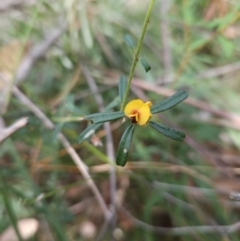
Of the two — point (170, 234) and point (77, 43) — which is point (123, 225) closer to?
point (170, 234)

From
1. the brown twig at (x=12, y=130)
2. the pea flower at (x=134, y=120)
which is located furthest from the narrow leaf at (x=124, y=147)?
the brown twig at (x=12, y=130)

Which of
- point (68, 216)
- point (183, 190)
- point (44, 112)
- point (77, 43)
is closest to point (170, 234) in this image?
point (183, 190)

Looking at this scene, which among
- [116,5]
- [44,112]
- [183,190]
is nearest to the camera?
[44,112]

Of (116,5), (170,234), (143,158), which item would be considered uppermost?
(116,5)

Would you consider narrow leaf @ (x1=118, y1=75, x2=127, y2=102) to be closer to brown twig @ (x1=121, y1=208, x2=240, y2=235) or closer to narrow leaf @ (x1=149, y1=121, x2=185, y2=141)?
narrow leaf @ (x1=149, y1=121, x2=185, y2=141)

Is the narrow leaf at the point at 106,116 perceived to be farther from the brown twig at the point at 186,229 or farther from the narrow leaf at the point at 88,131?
the brown twig at the point at 186,229

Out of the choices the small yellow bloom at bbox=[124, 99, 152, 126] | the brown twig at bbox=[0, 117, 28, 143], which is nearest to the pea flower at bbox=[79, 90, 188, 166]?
the small yellow bloom at bbox=[124, 99, 152, 126]

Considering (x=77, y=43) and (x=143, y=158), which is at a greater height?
(x=77, y=43)
